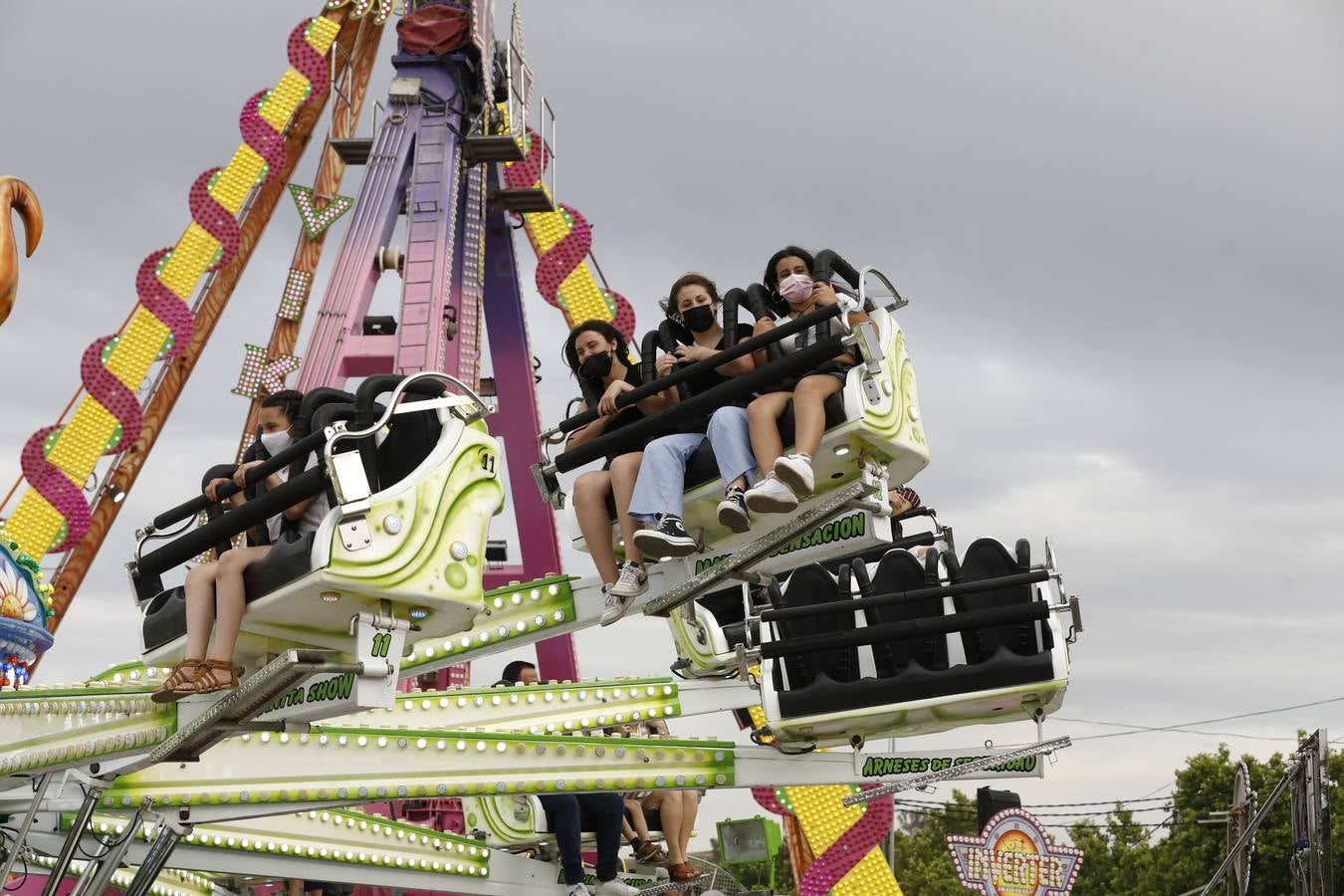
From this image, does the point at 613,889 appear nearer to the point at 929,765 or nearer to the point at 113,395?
the point at 929,765

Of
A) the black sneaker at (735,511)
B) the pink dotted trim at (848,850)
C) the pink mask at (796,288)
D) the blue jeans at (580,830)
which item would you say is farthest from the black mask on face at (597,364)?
the pink dotted trim at (848,850)

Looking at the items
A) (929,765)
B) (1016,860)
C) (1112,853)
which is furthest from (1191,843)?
(929,765)

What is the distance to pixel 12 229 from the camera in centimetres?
465

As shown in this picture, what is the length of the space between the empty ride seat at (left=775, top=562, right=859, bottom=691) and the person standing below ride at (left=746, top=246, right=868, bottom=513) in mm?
1081

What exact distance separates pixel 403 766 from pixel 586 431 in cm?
156

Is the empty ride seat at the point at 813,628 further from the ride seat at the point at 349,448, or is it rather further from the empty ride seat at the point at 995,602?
the ride seat at the point at 349,448

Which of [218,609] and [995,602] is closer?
[218,609]

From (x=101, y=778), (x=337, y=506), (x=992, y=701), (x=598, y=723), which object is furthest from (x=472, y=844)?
(x=337, y=506)

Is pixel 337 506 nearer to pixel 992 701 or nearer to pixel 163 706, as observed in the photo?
pixel 163 706

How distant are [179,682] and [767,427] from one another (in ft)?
7.23

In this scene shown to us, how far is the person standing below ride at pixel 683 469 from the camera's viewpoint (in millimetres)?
5633

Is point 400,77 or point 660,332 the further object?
point 400,77

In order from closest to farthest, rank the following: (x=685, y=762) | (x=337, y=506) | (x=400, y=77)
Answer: (x=337, y=506), (x=685, y=762), (x=400, y=77)

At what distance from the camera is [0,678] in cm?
643
